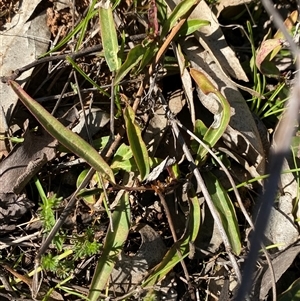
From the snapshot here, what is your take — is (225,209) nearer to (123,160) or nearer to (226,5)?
(123,160)

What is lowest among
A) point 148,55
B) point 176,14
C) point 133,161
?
point 133,161

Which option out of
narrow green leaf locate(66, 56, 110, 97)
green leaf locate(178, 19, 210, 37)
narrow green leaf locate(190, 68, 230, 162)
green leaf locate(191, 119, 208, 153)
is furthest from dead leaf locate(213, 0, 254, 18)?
narrow green leaf locate(66, 56, 110, 97)

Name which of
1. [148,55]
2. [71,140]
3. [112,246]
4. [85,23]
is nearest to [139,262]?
[112,246]

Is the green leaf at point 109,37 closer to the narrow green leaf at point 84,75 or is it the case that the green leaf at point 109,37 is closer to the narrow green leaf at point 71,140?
the narrow green leaf at point 84,75

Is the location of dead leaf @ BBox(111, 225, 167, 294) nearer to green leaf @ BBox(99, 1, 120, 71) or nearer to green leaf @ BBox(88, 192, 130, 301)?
green leaf @ BBox(88, 192, 130, 301)

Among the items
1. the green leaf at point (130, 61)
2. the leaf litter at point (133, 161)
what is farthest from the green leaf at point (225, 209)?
the green leaf at point (130, 61)
